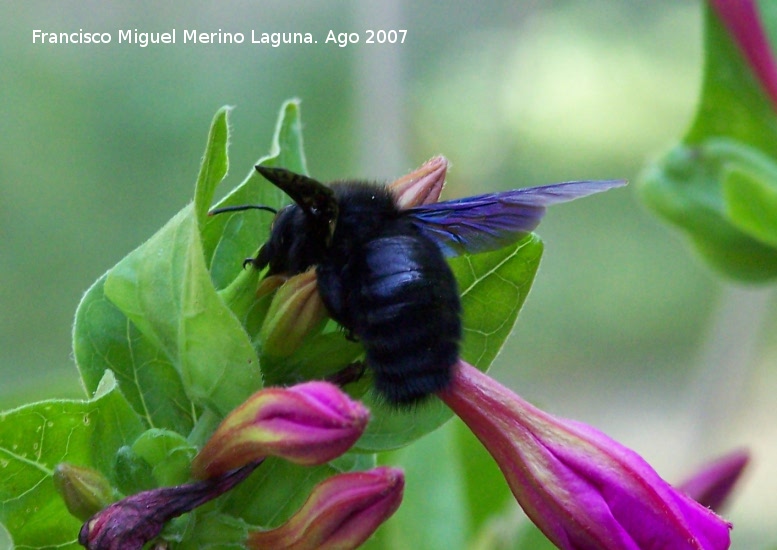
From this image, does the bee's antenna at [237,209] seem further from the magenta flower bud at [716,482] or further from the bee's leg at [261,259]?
the magenta flower bud at [716,482]

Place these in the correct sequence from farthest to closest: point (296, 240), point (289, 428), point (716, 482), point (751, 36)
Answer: point (751, 36) → point (716, 482) → point (296, 240) → point (289, 428)

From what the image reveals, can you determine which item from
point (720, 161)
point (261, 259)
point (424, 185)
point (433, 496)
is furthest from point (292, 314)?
point (720, 161)

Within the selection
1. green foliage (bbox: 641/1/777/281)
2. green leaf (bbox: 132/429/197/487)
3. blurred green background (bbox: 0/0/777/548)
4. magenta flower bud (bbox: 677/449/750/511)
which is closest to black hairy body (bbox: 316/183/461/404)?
green leaf (bbox: 132/429/197/487)

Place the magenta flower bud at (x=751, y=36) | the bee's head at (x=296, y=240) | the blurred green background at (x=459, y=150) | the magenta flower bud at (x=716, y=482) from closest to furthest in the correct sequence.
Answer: the bee's head at (x=296, y=240)
the magenta flower bud at (x=716, y=482)
the magenta flower bud at (x=751, y=36)
the blurred green background at (x=459, y=150)

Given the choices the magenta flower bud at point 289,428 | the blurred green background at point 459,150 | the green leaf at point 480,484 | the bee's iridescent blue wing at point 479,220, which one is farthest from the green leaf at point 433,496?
the blurred green background at point 459,150

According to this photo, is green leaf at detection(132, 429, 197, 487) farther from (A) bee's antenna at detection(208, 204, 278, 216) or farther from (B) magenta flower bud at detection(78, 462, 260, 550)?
(A) bee's antenna at detection(208, 204, 278, 216)

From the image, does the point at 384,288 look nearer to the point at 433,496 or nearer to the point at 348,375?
the point at 348,375
